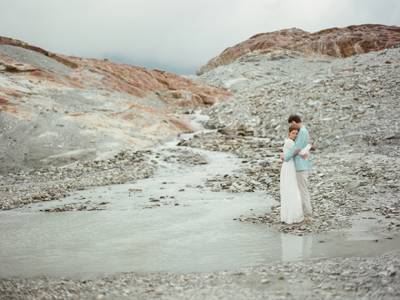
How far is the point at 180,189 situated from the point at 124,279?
31.4 feet

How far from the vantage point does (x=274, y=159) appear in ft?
71.3

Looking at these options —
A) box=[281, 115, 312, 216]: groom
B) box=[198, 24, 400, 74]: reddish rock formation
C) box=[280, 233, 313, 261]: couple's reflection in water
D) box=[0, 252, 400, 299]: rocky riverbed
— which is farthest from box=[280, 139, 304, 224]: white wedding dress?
box=[198, 24, 400, 74]: reddish rock formation

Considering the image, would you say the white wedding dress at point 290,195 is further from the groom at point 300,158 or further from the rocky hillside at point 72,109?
the rocky hillside at point 72,109

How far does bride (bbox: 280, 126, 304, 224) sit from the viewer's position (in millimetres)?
10234

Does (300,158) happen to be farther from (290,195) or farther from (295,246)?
(295,246)

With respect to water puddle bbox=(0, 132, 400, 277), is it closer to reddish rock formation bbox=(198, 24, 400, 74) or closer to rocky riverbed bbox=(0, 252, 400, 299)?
rocky riverbed bbox=(0, 252, 400, 299)

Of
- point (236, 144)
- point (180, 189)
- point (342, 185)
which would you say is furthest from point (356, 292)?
point (236, 144)

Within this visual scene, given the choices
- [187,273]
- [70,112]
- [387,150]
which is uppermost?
[70,112]

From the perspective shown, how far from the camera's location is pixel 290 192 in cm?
1030

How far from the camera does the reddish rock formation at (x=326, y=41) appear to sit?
9681 centimetres

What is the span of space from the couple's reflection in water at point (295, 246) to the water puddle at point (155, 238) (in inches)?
0.7

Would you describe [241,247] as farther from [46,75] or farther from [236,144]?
[46,75]

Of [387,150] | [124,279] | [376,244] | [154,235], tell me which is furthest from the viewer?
[387,150]

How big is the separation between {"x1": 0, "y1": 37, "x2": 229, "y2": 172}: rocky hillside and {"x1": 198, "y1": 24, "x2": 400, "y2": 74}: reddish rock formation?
46.4m
